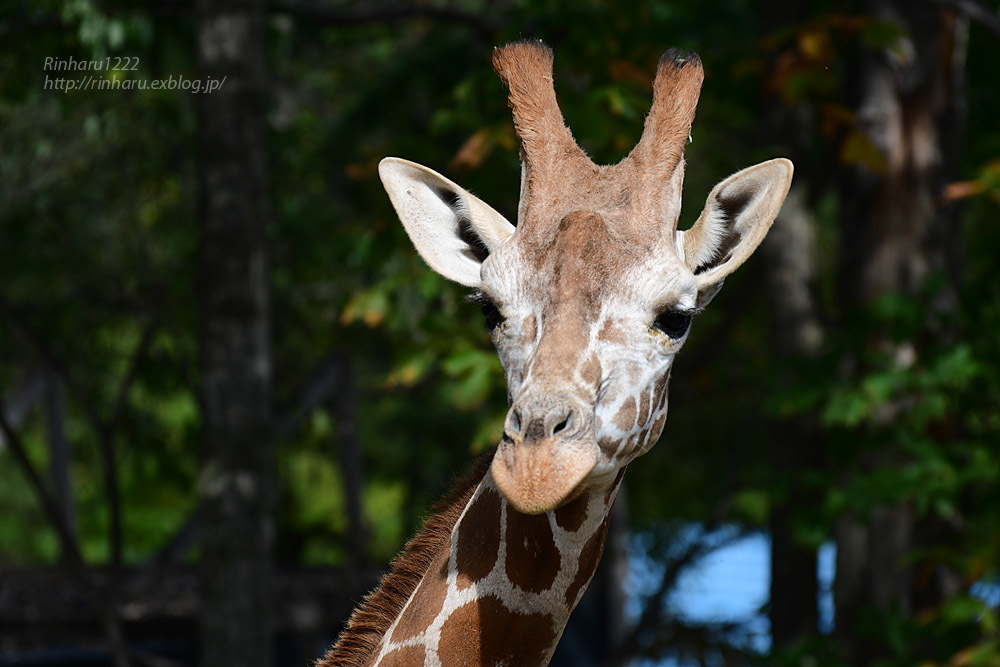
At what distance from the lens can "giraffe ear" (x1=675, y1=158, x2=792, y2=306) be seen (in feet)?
8.92

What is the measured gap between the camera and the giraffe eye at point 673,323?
260cm

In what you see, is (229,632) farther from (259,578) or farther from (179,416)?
(179,416)

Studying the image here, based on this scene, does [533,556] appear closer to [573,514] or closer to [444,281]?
[573,514]

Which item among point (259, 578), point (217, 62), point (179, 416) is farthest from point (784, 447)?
point (179, 416)

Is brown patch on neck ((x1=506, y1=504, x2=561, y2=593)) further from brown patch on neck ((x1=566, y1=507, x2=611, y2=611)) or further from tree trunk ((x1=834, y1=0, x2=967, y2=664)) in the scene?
tree trunk ((x1=834, y1=0, x2=967, y2=664))

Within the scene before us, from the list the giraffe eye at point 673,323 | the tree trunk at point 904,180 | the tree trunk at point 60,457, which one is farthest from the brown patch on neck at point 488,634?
the tree trunk at point 60,457

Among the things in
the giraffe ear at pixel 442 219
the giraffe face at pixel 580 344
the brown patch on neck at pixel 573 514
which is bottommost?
the brown patch on neck at pixel 573 514

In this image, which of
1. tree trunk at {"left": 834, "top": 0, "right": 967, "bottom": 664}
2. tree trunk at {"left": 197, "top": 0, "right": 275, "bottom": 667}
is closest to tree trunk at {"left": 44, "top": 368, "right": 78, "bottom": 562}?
tree trunk at {"left": 197, "top": 0, "right": 275, "bottom": 667}

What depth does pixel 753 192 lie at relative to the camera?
282cm

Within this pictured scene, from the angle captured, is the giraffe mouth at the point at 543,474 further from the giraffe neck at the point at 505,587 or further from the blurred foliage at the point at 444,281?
the blurred foliage at the point at 444,281

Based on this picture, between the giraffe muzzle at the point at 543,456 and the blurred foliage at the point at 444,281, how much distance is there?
1027mm

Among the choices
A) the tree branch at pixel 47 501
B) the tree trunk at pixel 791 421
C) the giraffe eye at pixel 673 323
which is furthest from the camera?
the tree trunk at pixel 791 421

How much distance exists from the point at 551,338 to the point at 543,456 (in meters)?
0.33

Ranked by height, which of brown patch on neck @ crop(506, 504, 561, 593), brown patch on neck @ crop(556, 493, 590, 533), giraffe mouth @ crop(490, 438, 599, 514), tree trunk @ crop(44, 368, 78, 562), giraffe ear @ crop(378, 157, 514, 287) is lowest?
tree trunk @ crop(44, 368, 78, 562)
